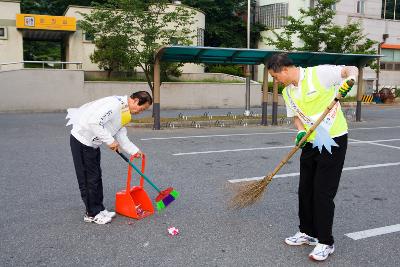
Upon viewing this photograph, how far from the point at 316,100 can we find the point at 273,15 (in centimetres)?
3147

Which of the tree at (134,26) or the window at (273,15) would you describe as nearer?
the tree at (134,26)

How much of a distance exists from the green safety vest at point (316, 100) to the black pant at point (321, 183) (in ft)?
0.30

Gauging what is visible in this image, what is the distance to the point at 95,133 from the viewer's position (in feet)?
12.7

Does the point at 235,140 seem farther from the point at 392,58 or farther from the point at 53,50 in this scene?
the point at 53,50

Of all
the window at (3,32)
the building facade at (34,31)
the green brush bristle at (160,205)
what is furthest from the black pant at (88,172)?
the window at (3,32)

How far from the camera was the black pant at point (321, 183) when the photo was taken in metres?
3.30

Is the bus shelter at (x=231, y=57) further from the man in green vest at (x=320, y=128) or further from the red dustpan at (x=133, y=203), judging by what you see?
the man in green vest at (x=320, y=128)

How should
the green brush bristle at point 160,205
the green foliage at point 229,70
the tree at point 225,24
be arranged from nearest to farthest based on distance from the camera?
1. the green brush bristle at point 160,205
2. the green foliage at point 229,70
3. the tree at point 225,24

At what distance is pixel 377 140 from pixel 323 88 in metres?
8.06

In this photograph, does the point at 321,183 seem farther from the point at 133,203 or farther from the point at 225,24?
the point at 225,24

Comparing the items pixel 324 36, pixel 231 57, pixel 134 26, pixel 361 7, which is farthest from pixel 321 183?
pixel 361 7

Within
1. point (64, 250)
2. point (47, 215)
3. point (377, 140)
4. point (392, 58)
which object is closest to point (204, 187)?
point (47, 215)

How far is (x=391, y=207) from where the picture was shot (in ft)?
16.1

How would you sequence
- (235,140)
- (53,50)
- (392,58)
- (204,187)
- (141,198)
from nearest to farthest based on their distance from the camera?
(141,198) < (204,187) < (235,140) < (392,58) < (53,50)
